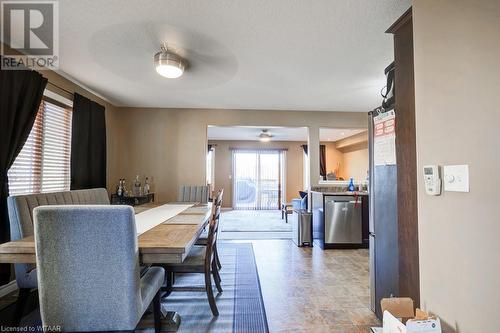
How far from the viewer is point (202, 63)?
271cm

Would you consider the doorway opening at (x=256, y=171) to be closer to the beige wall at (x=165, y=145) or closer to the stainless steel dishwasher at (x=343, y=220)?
the beige wall at (x=165, y=145)

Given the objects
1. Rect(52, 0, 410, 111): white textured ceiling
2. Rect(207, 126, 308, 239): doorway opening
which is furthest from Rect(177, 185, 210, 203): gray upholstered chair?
Rect(207, 126, 308, 239): doorway opening

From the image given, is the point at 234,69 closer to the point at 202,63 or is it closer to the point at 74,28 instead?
the point at 202,63

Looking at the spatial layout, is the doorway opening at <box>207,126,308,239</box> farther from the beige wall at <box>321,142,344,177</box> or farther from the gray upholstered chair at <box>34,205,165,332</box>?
the gray upholstered chair at <box>34,205,165,332</box>

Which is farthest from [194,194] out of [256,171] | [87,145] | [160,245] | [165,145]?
[256,171]

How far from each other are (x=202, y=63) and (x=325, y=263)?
2.90m

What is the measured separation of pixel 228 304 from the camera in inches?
89.9

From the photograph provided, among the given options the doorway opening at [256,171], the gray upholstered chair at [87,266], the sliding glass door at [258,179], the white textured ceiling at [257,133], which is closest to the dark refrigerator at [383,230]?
the gray upholstered chair at [87,266]

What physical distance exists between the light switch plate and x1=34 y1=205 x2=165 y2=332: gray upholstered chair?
4.79 feet

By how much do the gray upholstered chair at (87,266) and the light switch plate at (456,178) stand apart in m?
1.46

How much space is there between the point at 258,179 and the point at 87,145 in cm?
563

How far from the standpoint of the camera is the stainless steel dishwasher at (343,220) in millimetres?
4098

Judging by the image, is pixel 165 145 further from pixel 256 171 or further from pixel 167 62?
pixel 256 171

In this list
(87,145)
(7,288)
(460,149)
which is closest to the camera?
(460,149)
